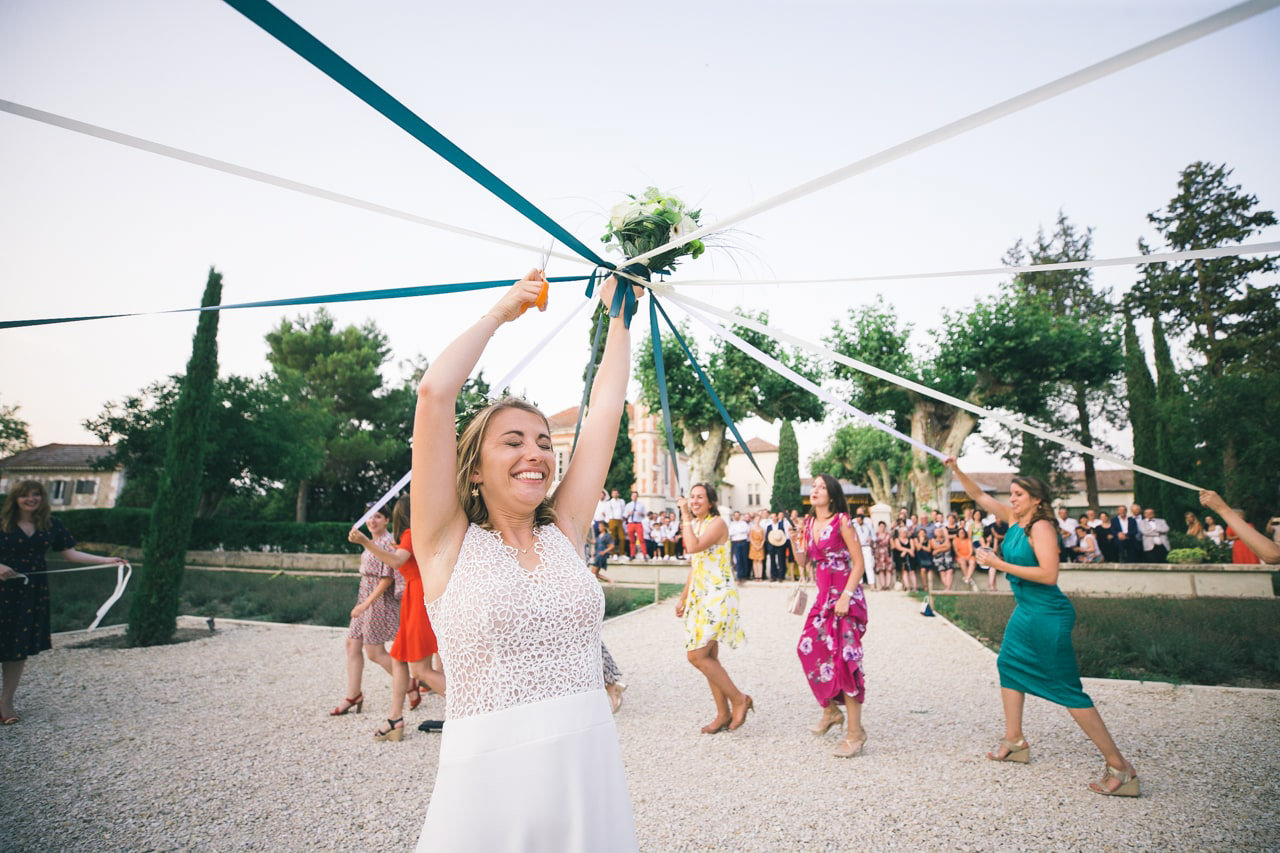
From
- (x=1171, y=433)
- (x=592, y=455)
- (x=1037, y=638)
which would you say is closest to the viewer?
(x=592, y=455)

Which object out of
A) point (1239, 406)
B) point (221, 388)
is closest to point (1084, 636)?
point (1239, 406)

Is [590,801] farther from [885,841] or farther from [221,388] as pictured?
[221,388]

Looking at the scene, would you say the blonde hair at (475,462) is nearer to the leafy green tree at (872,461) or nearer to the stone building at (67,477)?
the leafy green tree at (872,461)

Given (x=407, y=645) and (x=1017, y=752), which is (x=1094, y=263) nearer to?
(x=1017, y=752)

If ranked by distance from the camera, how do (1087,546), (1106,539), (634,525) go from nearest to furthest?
(1087,546) → (1106,539) → (634,525)

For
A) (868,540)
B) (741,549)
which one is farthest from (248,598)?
(868,540)

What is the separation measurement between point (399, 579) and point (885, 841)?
4658 mm

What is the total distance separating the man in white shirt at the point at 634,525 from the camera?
63.5 feet

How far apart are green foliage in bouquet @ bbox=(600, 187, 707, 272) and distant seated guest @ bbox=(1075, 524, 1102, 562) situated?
678 inches

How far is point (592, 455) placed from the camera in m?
2.21

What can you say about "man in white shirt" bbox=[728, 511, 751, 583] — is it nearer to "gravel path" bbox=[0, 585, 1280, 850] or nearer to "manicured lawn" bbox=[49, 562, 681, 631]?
"manicured lawn" bbox=[49, 562, 681, 631]

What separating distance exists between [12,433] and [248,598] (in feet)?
167

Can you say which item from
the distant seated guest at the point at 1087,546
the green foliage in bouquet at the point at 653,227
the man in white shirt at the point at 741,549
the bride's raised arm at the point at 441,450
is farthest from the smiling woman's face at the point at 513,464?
the distant seated guest at the point at 1087,546

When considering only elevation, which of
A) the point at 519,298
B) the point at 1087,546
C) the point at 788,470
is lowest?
the point at 1087,546
